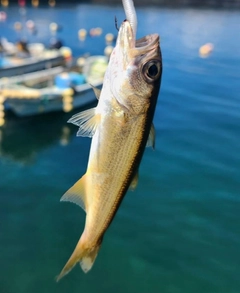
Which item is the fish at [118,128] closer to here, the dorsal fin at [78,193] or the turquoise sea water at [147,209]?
the dorsal fin at [78,193]

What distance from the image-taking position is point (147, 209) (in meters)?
9.11

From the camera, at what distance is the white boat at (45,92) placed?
40.6ft

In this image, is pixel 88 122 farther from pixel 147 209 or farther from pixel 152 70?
pixel 147 209

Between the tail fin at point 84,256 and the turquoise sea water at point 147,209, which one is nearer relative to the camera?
the tail fin at point 84,256

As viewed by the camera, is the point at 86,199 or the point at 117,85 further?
the point at 86,199

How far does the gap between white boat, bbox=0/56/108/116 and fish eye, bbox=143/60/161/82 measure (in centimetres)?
979

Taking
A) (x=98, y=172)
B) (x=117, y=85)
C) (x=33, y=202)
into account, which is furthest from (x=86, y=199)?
(x=33, y=202)

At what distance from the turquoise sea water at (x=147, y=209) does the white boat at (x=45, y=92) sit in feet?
1.51

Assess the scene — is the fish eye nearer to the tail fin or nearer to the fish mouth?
the fish mouth

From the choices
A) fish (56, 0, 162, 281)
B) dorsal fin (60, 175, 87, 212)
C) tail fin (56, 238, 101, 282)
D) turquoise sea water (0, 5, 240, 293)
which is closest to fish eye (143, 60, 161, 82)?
fish (56, 0, 162, 281)

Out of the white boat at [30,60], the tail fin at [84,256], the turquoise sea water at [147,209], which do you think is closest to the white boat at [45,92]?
the turquoise sea water at [147,209]

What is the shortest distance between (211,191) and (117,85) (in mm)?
8020

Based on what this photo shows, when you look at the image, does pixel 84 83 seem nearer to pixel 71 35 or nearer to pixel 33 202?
pixel 33 202

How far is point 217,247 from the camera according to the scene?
805 cm
